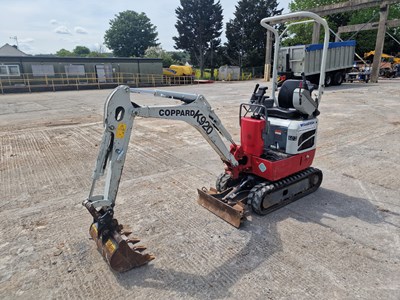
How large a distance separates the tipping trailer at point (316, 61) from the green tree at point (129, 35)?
46510 millimetres

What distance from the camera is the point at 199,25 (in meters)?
47.8

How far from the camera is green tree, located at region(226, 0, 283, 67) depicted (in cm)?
4484

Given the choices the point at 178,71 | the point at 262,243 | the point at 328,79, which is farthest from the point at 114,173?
the point at 178,71

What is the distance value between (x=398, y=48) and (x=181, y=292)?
51565mm

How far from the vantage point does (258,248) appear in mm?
3479

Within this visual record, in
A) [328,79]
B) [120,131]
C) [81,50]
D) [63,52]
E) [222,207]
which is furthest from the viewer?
[81,50]

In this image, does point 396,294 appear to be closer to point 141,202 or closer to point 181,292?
point 181,292

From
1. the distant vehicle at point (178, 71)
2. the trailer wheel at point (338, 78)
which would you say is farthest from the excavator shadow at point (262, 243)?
the distant vehicle at point (178, 71)

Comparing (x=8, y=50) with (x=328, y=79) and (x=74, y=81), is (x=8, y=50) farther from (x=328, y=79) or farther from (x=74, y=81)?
(x=328, y=79)

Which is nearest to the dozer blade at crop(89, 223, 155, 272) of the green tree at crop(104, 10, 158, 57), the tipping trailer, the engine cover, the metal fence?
the engine cover

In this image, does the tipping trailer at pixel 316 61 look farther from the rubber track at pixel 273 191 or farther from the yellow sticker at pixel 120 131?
the yellow sticker at pixel 120 131

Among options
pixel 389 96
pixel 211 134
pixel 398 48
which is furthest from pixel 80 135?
pixel 398 48

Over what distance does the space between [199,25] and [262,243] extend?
49.3 meters

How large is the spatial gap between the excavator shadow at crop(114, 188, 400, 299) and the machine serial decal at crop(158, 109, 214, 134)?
1.44m
